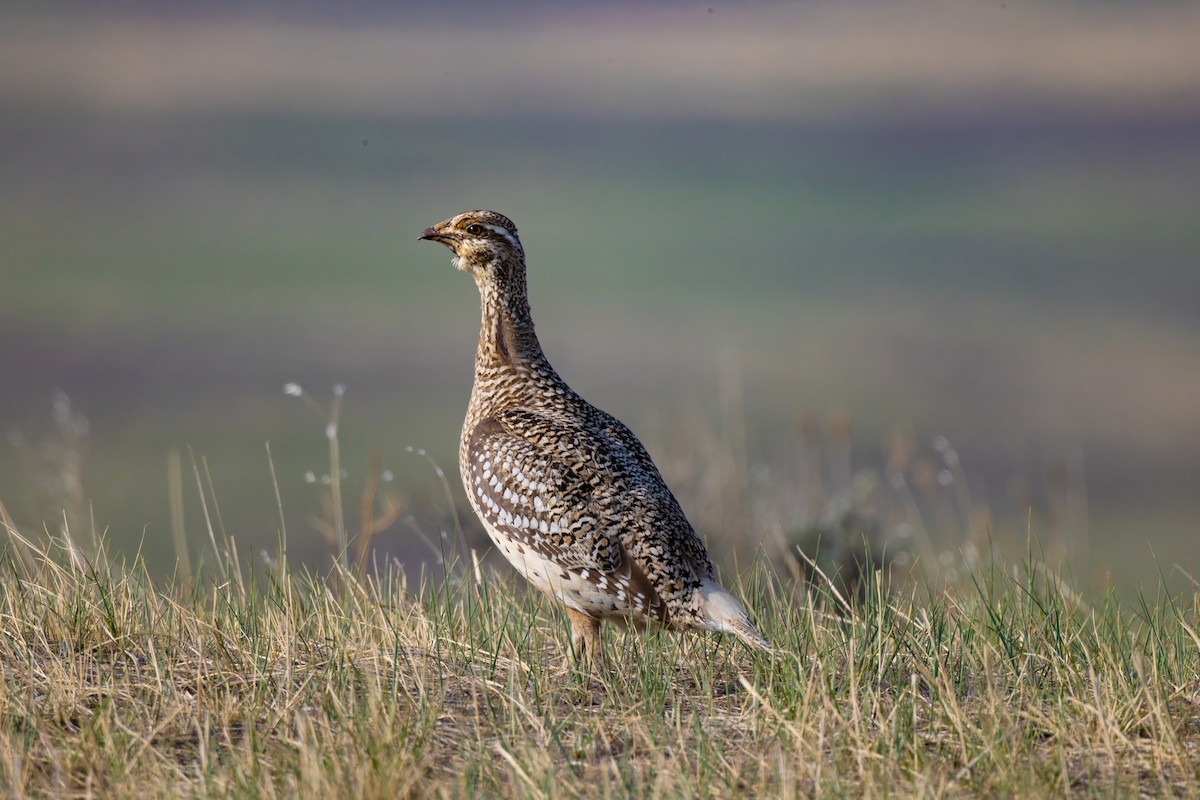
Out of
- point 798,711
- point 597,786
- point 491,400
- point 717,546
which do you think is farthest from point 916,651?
point 717,546

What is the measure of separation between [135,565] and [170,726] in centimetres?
132

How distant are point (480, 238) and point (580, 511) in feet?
5.14

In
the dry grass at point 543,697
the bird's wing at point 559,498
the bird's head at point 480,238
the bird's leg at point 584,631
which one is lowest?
the bird's leg at point 584,631

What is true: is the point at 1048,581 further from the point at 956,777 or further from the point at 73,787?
the point at 73,787

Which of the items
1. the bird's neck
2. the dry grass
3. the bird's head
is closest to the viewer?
the dry grass

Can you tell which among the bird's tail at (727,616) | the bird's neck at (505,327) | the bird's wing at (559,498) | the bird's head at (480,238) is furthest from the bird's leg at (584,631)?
the bird's head at (480,238)

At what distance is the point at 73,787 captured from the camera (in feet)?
12.5

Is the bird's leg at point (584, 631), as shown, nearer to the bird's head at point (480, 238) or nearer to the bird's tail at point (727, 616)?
the bird's tail at point (727, 616)

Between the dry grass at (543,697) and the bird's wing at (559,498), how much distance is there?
0.77 feet

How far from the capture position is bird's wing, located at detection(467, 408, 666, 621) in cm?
543

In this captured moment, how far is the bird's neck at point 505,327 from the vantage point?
248 inches

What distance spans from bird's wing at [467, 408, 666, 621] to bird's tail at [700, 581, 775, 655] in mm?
195

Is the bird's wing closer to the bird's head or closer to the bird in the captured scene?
the bird

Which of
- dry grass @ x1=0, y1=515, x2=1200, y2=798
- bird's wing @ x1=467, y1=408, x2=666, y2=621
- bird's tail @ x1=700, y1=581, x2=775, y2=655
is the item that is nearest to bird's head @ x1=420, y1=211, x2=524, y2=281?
bird's wing @ x1=467, y1=408, x2=666, y2=621
